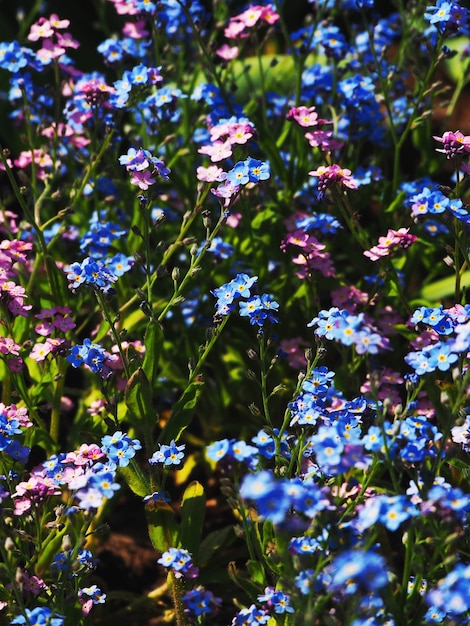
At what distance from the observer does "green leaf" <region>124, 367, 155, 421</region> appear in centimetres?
302

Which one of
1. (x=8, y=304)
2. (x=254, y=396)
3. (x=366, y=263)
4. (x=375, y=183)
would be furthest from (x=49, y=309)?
(x=375, y=183)

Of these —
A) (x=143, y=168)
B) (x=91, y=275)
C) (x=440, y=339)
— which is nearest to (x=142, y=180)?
(x=143, y=168)

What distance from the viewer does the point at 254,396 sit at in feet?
13.2

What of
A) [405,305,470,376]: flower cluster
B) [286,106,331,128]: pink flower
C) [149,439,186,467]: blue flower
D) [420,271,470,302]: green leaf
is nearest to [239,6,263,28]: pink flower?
[286,106,331,128]: pink flower

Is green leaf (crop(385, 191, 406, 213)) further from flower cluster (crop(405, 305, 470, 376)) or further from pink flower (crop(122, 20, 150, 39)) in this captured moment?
pink flower (crop(122, 20, 150, 39))

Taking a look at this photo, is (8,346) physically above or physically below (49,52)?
below

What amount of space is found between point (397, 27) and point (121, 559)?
287cm

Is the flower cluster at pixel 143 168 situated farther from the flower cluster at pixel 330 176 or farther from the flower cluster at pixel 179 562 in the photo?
the flower cluster at pixel 179 562

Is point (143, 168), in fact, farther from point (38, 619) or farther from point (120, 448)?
point (38, 619)

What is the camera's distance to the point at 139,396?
10.1 ft

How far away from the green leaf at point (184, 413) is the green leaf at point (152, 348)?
0.52 feet

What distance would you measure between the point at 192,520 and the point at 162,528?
0.11 metres

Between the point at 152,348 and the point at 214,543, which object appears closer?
the point at 152,348

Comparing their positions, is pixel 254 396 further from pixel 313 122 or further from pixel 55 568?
pixel 55 568
